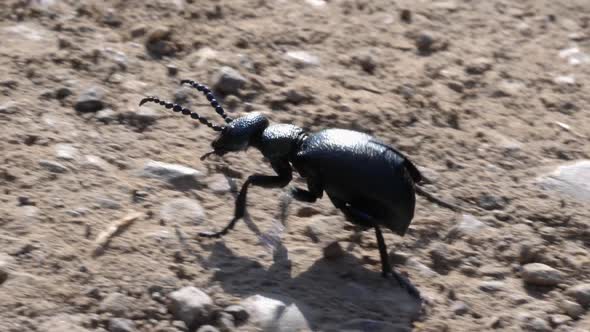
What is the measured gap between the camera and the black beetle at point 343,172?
4.32 metres

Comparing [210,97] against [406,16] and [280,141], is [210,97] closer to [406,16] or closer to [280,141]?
Answer: [280,141]

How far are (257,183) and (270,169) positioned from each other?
521 millimetres

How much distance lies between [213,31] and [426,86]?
126 cm

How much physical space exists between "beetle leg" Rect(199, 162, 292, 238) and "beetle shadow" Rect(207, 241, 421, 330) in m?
0.08

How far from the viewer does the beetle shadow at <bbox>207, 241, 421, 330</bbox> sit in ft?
13.6

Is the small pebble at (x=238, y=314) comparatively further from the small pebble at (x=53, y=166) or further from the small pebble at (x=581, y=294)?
the small pebble at (x=581, y=294)

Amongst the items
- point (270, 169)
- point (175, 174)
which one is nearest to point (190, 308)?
point (175, 174)

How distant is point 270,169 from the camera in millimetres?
5078

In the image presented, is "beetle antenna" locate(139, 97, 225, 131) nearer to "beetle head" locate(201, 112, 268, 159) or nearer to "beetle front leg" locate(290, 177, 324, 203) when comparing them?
"beetle head" locate(201, 112, 268, 159)

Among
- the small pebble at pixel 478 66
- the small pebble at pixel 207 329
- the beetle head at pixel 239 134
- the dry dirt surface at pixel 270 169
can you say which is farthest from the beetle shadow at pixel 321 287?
the small pebble at pixel 478 66

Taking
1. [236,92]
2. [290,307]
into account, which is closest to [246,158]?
[236,92]

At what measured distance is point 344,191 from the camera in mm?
4379

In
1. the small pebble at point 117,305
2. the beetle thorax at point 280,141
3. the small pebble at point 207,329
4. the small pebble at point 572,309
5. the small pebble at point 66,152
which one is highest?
the beetle thorax at point 280,141

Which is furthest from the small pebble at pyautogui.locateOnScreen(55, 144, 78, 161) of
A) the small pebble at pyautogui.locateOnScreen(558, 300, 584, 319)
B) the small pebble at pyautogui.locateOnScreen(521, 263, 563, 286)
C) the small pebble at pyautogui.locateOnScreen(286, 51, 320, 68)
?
the small pebble at pyautogui.locateOnScreen(558, 300, 584, 319)
